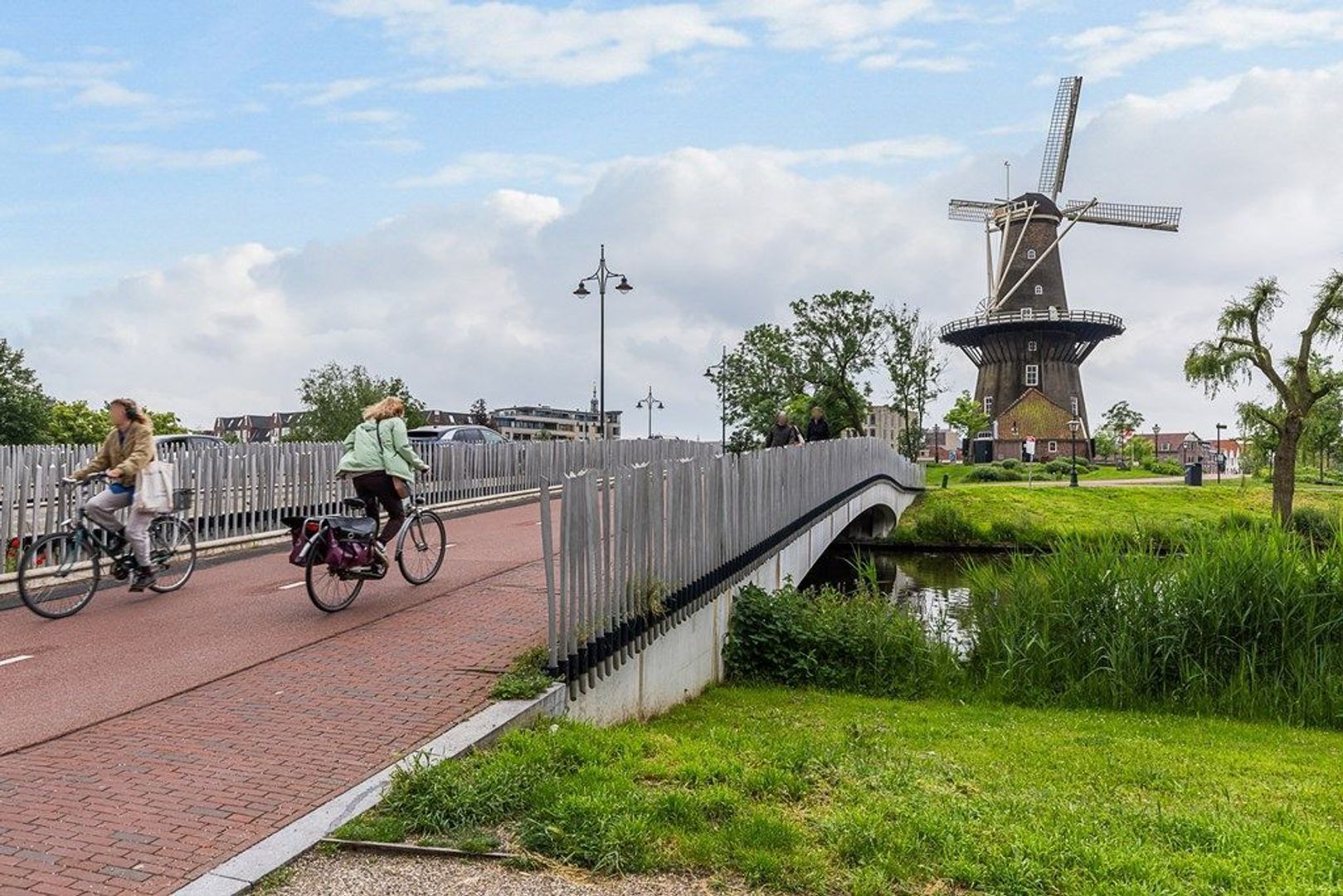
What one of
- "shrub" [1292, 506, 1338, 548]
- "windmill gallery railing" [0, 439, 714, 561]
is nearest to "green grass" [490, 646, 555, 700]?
"windmill gallery railing" [0, 439, 714, 561]

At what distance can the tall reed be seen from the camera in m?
10.1

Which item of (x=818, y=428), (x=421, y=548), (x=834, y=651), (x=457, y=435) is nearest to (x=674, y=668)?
(x=421, y=548)

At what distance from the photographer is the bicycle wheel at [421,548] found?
9.53 m

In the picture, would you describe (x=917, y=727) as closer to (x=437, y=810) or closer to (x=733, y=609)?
(x=733, y=609)

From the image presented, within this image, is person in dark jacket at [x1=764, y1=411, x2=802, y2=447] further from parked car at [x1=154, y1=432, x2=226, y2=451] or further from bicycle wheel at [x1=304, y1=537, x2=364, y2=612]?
bicycle wheel at [x1=304, y1=537, x2=364, y2=612]

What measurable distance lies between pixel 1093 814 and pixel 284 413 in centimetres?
15078

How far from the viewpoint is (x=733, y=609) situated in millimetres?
11461

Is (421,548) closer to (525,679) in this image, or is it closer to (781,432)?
(525,679)

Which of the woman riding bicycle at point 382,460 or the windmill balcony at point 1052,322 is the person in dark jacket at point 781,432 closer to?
the woman riding bicycle at point 382,460

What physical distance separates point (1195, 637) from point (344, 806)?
9.46 metres

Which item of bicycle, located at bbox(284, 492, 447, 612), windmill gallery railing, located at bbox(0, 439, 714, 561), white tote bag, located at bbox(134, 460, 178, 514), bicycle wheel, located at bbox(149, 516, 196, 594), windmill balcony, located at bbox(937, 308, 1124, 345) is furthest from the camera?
windmill balcony, located at bbox(937, 308, 1124, 345)

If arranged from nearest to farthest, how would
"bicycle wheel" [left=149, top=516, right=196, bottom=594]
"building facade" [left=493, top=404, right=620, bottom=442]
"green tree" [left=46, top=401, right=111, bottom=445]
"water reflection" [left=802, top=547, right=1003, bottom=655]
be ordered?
"bicycle wheel" [left=149, top=516, right=196, bottom=594]
"water reflection" [left=802, top=547, right=1003, bottom=655]
"green tree" [left=46, top=401, right=111, bottom=445]
"building facade" [left=493, top=404, right=620, bottom=442]

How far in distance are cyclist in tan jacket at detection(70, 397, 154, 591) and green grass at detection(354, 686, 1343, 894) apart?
5.41 metres

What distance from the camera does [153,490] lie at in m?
9.08
